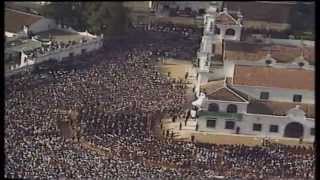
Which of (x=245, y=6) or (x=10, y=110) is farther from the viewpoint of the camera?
(x=245, y=6)

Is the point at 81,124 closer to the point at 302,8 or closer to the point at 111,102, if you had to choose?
the point at 111,102

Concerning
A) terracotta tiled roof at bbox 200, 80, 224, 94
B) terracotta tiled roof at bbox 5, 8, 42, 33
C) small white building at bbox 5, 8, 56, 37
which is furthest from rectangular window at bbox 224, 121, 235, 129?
terracotta tiled roof at bbox 5, 8, 42, 33

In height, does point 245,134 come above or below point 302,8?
below

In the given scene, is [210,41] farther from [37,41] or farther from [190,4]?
[37,41]

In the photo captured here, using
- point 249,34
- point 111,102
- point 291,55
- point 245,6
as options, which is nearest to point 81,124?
point 111,102

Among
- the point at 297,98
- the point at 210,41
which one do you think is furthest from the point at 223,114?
the point at 210,41

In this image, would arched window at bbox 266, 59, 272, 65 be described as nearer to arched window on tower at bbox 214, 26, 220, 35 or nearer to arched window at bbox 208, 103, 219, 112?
arched window at bbox 208, 103, 219, 112
